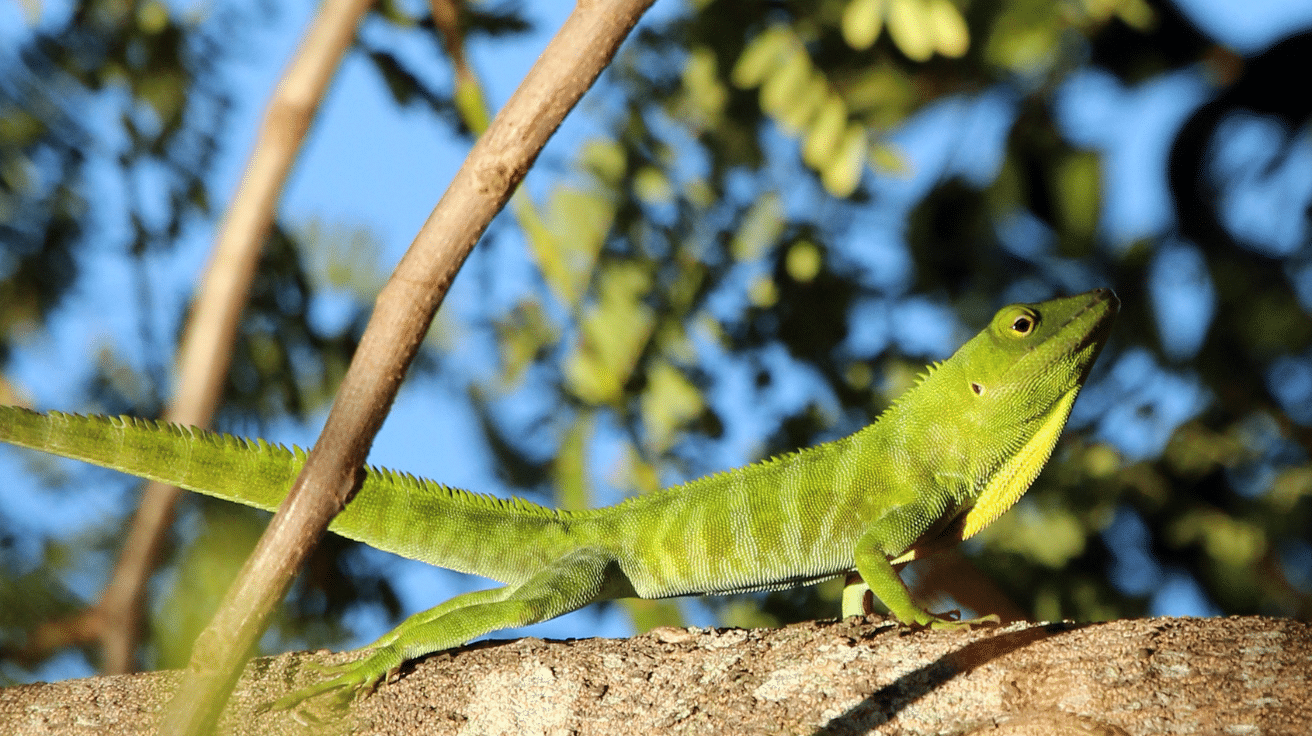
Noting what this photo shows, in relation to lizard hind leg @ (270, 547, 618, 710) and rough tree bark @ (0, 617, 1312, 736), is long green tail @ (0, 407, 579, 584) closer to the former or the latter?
lizard hind leg @ (270, 547, 618, 710)

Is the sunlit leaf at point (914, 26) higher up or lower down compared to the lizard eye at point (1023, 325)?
higher up

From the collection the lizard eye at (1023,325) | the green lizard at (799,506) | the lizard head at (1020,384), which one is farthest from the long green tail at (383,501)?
the lizard eye at (1023,325)

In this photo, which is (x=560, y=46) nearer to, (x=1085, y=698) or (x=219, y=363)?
(x=219, y=363)

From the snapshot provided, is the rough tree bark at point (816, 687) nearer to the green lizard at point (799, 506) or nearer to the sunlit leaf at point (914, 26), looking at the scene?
the green lizard at point (799, 506)

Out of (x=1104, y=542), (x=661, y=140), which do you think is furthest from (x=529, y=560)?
(x=1104, y=542)

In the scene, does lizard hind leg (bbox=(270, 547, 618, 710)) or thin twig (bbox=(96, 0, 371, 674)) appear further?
lizard hind leg (bbox=(270, 547, 618, 710))

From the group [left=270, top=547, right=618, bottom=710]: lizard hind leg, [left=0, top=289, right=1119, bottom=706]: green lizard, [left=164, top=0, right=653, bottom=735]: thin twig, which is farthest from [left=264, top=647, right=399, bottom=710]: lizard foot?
[left=164, top=0, right=653, bottom=735]: thin twig

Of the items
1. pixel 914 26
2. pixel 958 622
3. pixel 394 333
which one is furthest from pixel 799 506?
pixel 394 333
